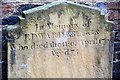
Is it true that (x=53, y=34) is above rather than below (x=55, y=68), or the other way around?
above

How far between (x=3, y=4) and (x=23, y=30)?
631 millimetres

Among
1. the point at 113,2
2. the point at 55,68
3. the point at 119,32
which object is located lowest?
the point at 55,68

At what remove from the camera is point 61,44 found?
3.07 meters

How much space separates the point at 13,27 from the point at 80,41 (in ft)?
2.30

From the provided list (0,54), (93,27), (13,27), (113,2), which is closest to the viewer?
(13,27)

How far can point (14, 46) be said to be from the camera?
2.90 metres

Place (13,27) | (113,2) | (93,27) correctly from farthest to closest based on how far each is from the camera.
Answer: (113,2) → (93,27) → (13,27)

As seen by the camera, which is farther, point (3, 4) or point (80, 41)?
point (3, 4)

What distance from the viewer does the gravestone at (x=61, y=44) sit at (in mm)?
2920

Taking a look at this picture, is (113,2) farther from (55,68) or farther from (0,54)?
(0,54)

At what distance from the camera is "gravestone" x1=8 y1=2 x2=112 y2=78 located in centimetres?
292

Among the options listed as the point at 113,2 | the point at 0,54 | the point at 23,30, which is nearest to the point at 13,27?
the point at 23,30

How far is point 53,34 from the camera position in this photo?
9.87 ft

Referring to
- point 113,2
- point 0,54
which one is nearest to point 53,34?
point 0,54
